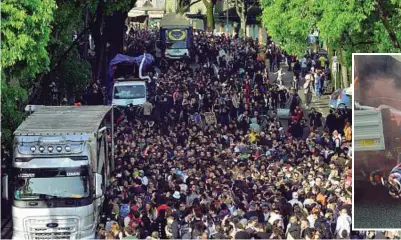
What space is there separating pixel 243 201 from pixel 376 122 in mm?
7583

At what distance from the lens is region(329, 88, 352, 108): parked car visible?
4044 centimetres

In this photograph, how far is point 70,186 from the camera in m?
22.8

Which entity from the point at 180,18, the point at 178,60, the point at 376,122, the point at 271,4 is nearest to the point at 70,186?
the point at 376,122

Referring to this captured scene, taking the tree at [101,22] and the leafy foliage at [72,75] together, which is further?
the leafy foliage at [72,75]

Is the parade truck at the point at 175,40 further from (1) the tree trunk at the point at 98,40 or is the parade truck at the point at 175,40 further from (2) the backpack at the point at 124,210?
(2) the backpack at the point at 124,210

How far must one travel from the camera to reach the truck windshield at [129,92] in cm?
4231

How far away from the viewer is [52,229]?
2253 centimetres

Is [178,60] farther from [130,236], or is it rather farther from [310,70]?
[130,236]

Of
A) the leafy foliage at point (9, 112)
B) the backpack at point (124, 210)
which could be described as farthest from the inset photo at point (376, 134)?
the leafy foliage at point (9, 112)

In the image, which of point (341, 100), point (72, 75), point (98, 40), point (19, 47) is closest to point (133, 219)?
point (19, 47)

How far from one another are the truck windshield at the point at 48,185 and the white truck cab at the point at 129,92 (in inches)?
750

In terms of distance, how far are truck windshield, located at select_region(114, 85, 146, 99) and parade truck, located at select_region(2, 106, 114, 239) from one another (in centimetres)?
1885

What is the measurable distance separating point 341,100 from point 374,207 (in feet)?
82.9

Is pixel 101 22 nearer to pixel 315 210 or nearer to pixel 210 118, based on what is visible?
pixel 210 118
